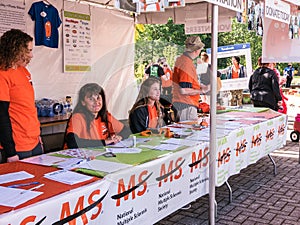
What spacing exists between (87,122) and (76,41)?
98.8 inches

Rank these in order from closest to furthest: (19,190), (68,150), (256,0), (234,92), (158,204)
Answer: (19,190)
(158,204)
(68,150)
(256,0)
(234,92)

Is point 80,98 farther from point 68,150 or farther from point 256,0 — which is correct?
point 256,0

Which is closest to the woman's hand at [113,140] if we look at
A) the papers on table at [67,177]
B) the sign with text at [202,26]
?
the papers on table at [67,177]

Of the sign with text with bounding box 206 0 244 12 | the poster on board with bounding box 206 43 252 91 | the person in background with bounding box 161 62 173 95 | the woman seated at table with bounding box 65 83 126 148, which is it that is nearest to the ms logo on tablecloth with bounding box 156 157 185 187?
the woman seated at table with bounding box 65 83 126 148

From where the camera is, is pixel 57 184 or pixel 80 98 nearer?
pixel 57 184

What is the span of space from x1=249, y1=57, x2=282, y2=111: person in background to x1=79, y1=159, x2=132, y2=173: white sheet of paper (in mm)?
3924

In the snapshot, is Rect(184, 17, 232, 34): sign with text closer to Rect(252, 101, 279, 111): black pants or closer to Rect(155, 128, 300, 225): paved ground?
Rect(252, 101, 279, 111): black pants

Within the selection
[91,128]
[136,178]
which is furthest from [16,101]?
[136,178]

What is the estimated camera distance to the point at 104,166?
1985 millimetres

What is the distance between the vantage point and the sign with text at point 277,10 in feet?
11.7

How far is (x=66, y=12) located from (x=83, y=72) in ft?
2.58

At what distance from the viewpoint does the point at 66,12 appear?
468cm

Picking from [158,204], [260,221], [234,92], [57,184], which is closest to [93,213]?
[57,184]

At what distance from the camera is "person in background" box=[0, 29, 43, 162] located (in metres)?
2.21
